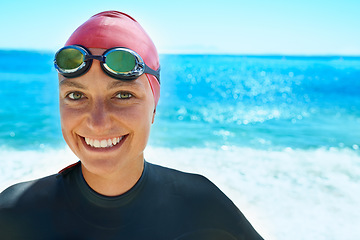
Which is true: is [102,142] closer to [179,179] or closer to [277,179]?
[179,179]

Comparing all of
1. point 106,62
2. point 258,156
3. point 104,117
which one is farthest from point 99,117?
point 258,156

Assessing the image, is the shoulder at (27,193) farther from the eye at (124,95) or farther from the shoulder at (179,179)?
the eye at (124,95)

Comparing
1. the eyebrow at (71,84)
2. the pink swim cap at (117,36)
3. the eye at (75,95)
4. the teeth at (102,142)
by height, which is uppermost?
the pink swim cap at (117,36)

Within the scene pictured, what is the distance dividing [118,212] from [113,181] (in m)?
0.18

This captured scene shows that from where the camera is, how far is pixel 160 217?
2.15 meters

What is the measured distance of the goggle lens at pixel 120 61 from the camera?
1.78 metres

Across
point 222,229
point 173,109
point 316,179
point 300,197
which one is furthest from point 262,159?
point 173,109

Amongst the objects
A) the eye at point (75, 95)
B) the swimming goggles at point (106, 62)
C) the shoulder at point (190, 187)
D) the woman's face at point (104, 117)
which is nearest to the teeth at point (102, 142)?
the woman's face at point (104, 117)

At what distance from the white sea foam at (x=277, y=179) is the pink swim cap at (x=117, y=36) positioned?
3722 mm

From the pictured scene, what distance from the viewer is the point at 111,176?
79.9 inches

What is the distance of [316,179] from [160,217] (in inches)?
216

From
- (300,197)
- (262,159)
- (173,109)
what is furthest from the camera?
(173,109)

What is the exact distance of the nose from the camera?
5.87 feet

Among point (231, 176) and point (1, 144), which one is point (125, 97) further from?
point (1, 144)
